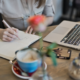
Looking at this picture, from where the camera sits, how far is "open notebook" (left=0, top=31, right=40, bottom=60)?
2.25ft

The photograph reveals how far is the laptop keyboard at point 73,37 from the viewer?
0.76m

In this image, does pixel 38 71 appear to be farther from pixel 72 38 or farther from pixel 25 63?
pixel 72 38

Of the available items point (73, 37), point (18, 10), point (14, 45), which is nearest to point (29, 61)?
point (14, 45)

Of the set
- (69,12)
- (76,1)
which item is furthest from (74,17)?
(76,1)

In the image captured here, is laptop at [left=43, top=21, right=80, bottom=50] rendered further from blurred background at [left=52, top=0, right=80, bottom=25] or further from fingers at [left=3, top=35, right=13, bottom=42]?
blurred background at [left=52, top=0, right=80, bottom=25]

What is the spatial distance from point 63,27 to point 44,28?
63cm

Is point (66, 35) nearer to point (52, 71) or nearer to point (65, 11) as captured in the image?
point (52, 71)

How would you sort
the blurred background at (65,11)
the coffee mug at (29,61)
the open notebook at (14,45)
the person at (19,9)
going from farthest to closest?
the blurred background at (65,11) → the person at (19,9) → the open notebook at (14,45) → the coffee mug at (29,61)

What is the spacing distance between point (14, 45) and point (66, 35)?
0.34 m

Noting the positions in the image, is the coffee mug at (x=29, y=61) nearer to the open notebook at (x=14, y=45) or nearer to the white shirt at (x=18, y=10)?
the open notebook at (x=14, y=45)

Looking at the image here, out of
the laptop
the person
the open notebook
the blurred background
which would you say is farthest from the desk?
the blurred background

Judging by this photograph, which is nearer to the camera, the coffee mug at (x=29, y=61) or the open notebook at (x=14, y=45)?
the coffee mug at (x=29, y=61)

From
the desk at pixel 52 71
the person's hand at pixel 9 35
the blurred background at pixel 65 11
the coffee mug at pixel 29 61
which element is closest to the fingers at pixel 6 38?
the person's hand at pixel 9 35

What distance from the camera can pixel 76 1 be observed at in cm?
223
